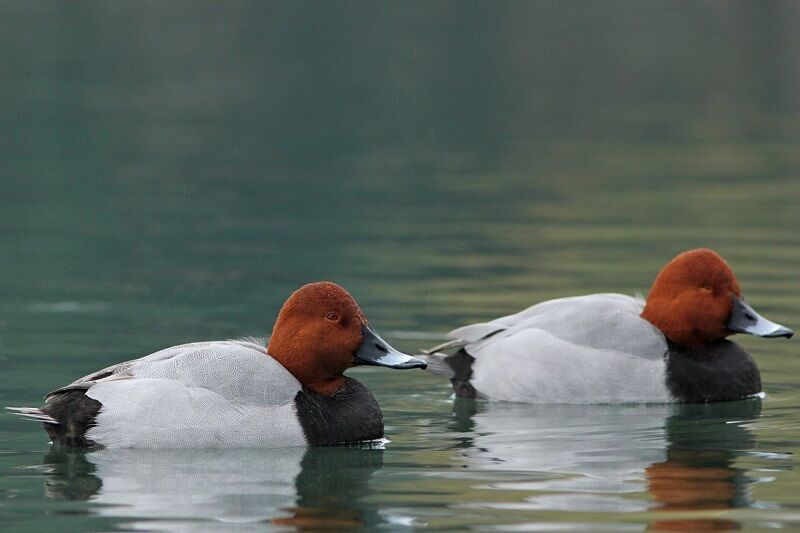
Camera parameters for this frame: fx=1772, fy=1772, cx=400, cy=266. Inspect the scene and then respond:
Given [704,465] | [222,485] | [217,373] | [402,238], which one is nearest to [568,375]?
[704,465]

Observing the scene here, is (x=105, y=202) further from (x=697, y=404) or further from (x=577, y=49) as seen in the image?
(x=577, y=49)

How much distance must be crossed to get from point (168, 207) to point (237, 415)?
10.9m

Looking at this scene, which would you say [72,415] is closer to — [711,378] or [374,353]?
[374,353]

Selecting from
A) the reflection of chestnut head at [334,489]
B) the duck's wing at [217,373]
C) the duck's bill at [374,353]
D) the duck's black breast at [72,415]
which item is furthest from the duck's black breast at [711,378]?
the duck's black breast at [72,415]

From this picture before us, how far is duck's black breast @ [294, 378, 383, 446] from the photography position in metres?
9.59

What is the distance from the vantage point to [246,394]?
941 centimetres

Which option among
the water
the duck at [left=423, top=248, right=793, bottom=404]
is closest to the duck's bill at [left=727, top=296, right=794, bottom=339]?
the duck at [left=423, top=248, right=793, bottom=404]

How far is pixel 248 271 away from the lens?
52.2 feet

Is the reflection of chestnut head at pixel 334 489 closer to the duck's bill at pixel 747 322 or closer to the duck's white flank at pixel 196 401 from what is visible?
the duck's white flank at pixel 196 401

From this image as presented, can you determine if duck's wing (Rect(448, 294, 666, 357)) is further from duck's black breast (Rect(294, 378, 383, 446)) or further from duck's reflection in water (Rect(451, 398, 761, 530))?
duck's black breast (Rect(294, 378, 383, 446))

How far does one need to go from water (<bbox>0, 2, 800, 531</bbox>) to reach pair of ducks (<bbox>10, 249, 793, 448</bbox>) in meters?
0.16

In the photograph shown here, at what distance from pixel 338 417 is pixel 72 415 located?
4.73 feet

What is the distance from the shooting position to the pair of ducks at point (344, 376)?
30.4 feet

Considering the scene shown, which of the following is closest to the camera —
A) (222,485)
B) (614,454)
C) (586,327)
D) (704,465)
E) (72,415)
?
(222,485)
